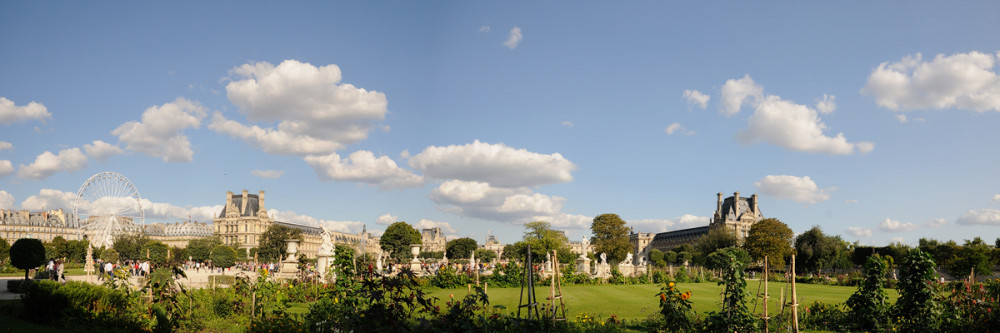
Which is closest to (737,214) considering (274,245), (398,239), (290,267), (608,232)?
(608,232)

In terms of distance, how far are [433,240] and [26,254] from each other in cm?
16711

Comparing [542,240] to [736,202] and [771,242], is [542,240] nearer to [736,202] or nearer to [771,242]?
[771,242]

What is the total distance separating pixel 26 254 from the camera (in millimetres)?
21047

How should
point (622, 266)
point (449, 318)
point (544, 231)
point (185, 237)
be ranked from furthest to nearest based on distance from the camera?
point (185, 237)
point (544, 231)
point (622, 266)
point (449, 318)

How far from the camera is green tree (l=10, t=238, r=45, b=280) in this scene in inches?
824

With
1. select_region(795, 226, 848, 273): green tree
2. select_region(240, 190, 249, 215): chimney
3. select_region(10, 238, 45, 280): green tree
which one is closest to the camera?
select_region(10, 238, 45, 280): green tree

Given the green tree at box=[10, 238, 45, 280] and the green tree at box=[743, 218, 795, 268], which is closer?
the green tree at box=[10, 238, 45, 280]

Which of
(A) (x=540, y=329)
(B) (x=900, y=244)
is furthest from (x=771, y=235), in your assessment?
(A) (x=540, y=329)

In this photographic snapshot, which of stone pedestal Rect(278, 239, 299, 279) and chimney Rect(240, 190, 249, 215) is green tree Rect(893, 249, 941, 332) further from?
chimney Rect(240, 190, 249, 215)

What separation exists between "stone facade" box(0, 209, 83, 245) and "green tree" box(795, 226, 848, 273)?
407 ft

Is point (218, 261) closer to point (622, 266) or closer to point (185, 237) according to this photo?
point (622, 266)

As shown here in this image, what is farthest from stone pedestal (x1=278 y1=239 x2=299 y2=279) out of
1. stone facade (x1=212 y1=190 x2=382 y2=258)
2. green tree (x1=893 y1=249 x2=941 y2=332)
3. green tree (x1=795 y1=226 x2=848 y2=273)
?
stone facade (x1=212 y1=190 x2=382 y2=258)

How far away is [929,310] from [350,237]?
183242mm

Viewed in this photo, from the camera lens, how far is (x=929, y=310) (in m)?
10.0
